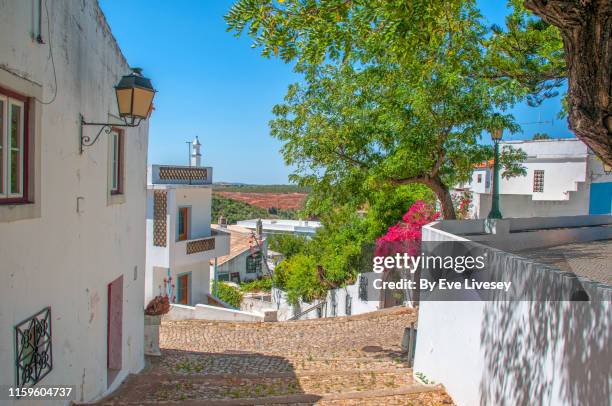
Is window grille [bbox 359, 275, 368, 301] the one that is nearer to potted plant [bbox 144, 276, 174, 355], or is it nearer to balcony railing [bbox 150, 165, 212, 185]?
balcony railing [bbox 150, 165, 212, 185]

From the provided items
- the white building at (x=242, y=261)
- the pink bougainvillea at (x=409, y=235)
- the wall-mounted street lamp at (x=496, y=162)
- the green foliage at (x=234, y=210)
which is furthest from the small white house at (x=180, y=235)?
the green foliage at (x=234, y=210)

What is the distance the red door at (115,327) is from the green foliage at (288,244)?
28085 millimetres

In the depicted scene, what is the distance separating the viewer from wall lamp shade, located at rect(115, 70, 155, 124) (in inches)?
241

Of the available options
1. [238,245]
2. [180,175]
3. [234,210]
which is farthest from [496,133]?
[234,210]

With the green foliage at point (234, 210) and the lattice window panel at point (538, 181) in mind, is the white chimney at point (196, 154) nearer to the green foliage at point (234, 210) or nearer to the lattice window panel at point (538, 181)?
the lattice window panel at point (538, 181)

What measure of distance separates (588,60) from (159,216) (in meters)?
16.6

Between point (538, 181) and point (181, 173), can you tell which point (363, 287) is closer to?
point (181, 173)

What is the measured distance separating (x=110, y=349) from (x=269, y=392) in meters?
2.82

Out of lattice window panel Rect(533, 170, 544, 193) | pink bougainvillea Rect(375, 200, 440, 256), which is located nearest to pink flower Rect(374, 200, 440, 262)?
pink bougainvillea Rect(375, 200, 440, 256)

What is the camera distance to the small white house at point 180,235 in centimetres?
1836

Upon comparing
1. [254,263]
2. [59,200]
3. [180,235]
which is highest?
[59,200]

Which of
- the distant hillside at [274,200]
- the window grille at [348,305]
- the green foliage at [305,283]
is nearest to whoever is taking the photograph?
the window grille at [348,305]

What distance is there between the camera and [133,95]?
6.13 m

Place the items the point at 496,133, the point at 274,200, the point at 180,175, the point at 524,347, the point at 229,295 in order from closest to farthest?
the point at 524,347 < the point at 496,133 < the point at 180,175 < the point at 229,295 < the point at 274,200
